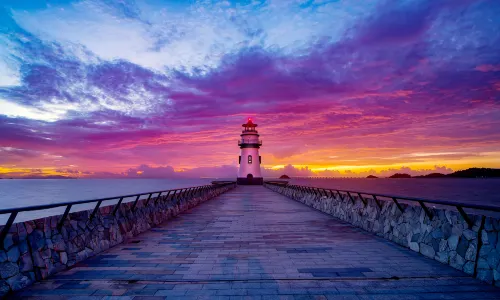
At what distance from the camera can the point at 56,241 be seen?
5.94 metres

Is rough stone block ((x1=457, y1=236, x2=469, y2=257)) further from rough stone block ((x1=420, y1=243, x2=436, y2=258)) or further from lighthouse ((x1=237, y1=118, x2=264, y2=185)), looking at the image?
lighthouse ((x1=237, y1=118, x2=264, y2=185))

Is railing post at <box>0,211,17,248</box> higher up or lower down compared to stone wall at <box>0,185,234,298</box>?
higher up

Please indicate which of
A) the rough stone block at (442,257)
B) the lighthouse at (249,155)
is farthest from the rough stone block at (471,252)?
the lighthouse at (249,155)

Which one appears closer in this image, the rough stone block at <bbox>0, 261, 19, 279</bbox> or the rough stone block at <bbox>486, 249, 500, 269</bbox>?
the rough stone block at <bbox>0, 261, 19, 279</bbox>

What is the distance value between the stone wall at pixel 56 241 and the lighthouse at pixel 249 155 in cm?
4264

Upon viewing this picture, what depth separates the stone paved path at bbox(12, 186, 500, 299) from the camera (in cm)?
475

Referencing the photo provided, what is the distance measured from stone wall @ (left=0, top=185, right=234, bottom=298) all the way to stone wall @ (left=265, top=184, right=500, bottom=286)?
7.19 m

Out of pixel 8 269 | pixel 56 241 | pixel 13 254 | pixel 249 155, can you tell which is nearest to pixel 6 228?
pixel 13 254

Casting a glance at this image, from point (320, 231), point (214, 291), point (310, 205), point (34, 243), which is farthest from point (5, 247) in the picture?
point (310, 205)

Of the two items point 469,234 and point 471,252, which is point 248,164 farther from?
point 471,252

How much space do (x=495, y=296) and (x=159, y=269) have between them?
5.44 metres

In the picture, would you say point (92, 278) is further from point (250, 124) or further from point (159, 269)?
point (250, 124)

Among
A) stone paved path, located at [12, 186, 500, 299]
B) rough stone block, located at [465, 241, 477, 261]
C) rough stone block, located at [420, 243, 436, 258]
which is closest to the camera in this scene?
stone paved path, located at [12, 186, 500, 299]

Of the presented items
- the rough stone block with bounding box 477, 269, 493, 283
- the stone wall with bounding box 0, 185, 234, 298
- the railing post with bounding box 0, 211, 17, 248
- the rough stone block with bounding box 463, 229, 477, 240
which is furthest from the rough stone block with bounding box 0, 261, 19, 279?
the rough stone block with bounding box 463, 229, 477, 240
